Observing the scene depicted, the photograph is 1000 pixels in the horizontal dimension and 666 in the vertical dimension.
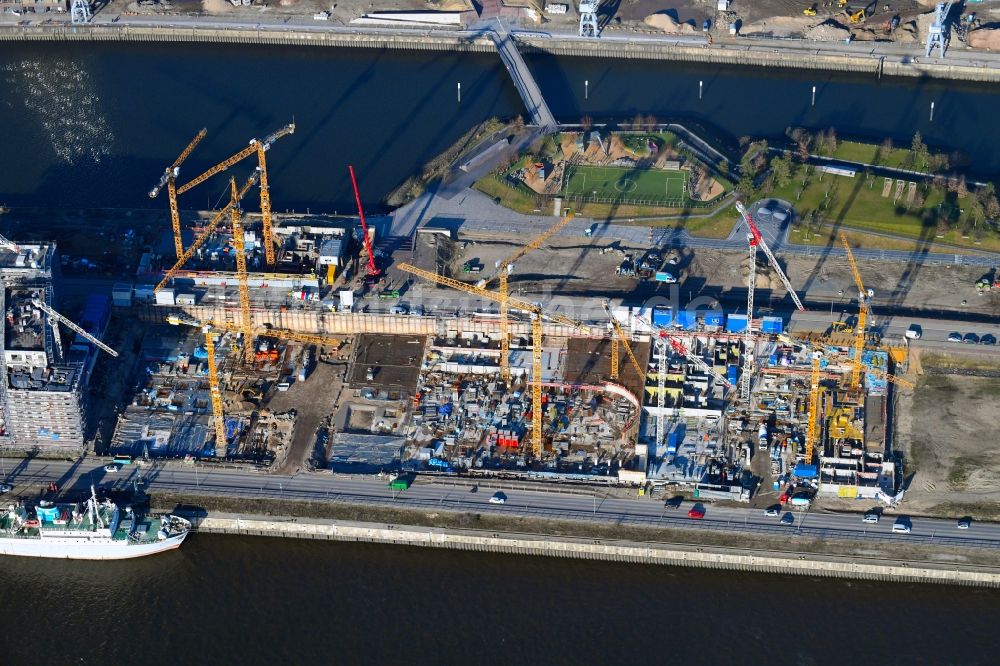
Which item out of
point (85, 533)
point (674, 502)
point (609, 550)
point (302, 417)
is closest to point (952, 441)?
point (674, 502)

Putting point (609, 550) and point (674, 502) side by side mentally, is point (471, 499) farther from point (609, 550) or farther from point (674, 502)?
point (674, 502)

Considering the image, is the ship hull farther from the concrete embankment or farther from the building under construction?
the building under construction

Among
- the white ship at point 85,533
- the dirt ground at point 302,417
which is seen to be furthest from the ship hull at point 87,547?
the dirt ground at point 302,417

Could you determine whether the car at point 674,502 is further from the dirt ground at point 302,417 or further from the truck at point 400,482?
the dirt ground at point 302,417

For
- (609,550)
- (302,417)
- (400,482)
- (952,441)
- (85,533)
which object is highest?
(302,417)

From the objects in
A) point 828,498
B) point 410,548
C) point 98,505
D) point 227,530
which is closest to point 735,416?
point 828,498

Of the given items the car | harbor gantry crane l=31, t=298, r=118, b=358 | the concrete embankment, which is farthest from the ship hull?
the car

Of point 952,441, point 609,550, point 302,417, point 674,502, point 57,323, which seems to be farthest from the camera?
point 302,417
